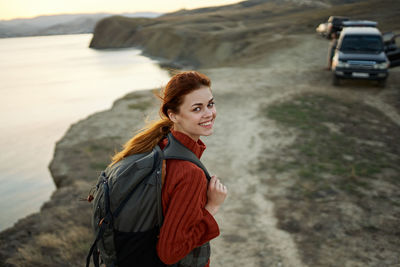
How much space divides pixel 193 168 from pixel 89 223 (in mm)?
4829

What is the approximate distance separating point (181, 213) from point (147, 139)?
22.9 inches

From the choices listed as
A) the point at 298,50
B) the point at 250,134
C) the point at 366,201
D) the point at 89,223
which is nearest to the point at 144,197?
the point at 89,223

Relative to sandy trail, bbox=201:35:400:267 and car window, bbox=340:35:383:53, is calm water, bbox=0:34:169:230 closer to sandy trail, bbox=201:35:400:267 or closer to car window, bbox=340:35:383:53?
sandy trail, bbox=201:35:400:267

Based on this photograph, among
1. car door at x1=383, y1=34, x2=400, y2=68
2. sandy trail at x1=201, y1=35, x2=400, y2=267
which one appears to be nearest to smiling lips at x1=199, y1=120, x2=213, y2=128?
sandy trail at x1=201, y1=35, x2=400, y2=267

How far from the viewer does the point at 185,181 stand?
1641 millimetres

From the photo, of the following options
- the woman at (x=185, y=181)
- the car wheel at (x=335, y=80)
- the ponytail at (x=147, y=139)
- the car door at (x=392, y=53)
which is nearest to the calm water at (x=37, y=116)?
the ponytail at (x=147, y=139)

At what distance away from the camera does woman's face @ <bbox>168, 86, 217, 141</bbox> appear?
76.5 inches

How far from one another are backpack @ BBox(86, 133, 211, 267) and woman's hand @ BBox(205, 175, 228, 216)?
0.70ft

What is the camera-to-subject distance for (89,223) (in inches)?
226

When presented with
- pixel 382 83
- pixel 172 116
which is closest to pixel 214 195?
pixel 172 116

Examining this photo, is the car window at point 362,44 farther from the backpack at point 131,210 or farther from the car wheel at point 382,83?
the backpack at point 131,210

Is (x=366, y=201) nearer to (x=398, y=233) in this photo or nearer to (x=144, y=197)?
(x=398, y=233)

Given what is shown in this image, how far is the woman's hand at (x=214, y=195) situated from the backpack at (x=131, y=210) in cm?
21

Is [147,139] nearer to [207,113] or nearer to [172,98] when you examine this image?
[172,98]
